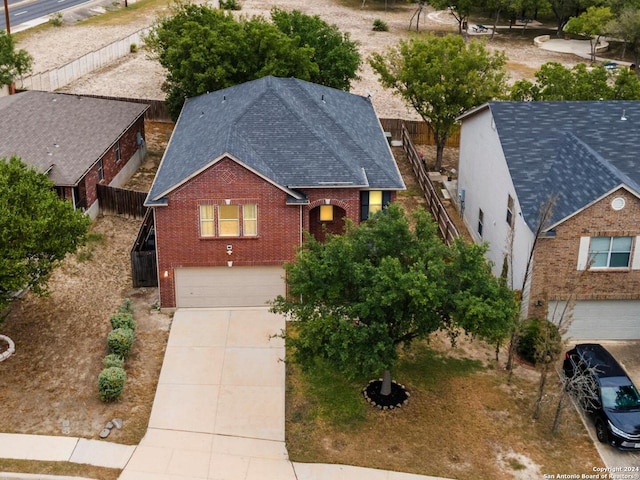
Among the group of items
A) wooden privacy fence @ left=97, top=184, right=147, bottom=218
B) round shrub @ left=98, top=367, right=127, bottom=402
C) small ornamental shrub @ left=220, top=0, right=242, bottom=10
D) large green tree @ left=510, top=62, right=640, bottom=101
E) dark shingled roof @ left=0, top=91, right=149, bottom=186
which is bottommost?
round shrub @ left=98, top=367, right=127, bottom=402

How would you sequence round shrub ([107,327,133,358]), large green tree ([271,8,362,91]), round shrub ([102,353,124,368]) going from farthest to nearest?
1. large green tree ([271,8,362,91])
2. round shrub ([107,327,133,358])
3. round shrub ([102,353,124,368])

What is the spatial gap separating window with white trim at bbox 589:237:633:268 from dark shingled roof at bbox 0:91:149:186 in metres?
23.2

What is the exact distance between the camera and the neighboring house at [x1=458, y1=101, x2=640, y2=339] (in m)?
28.0

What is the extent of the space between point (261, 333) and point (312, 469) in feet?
26.7

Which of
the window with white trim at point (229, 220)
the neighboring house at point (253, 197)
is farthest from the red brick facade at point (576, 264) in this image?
the window with white trim at point (229, 220)

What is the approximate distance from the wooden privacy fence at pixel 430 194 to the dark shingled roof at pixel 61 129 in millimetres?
16680

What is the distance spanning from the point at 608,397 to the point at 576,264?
19.6 ft

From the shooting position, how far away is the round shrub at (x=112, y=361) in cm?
2591

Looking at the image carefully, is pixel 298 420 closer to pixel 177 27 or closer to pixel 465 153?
pixel 465 153

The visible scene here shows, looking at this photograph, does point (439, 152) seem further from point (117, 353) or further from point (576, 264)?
point (117, 353)

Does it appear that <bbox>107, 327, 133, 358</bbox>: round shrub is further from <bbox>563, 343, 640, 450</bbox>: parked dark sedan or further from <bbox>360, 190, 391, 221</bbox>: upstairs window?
<bbox>563, 343, 640, 450</bbox>: parked dark sedan

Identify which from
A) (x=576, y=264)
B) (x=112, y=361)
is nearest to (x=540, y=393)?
(x=576, y=264)

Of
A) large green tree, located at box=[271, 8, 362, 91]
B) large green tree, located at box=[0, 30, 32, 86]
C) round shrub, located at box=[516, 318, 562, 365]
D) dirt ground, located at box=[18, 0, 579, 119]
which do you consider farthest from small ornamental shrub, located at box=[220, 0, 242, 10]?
round shrub, located at box=[516, 318, 562, 365]

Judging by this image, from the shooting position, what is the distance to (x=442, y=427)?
2419 cm
